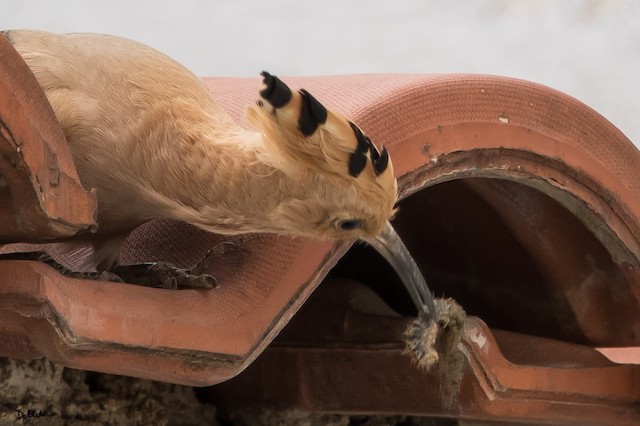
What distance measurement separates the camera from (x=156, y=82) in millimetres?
1300

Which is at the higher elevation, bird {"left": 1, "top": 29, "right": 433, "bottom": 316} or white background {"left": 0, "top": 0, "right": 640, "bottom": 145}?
white background {"left": 0, "top": 0, "right": 640, "bottom": 145}

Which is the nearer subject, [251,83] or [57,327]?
[57,327]

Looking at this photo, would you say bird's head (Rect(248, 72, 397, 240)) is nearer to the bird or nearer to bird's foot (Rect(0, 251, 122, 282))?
the bird

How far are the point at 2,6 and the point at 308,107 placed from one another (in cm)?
200

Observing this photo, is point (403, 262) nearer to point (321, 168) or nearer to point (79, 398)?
point (321, 168)

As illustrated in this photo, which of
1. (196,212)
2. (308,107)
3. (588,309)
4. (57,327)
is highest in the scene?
(588,309)

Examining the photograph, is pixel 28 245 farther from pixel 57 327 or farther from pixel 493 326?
pixel 493 326

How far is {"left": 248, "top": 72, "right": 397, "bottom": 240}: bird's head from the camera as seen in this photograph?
1.13 metres

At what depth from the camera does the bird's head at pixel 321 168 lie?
1.13m

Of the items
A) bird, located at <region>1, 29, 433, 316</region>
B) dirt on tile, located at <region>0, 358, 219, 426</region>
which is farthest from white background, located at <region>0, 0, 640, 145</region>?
bird, located at <region>1, 29, 433, 316</region>

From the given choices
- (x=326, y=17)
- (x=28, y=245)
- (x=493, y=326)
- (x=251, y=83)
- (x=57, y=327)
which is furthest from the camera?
(x=326, y=17)

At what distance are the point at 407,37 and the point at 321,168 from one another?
2493 mm

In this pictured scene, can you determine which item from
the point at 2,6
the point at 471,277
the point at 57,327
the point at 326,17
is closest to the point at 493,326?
the point at 471,277

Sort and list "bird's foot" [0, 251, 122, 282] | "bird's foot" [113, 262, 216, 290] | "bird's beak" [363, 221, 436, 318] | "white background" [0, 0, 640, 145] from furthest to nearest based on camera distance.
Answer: "white background" [0, 0, 640, 145], "bird's beak" [363, 221, 436, 318], "bird's foot" [113, 262, 216, 290], "bird's foot" [0, 251, 122, 282]
